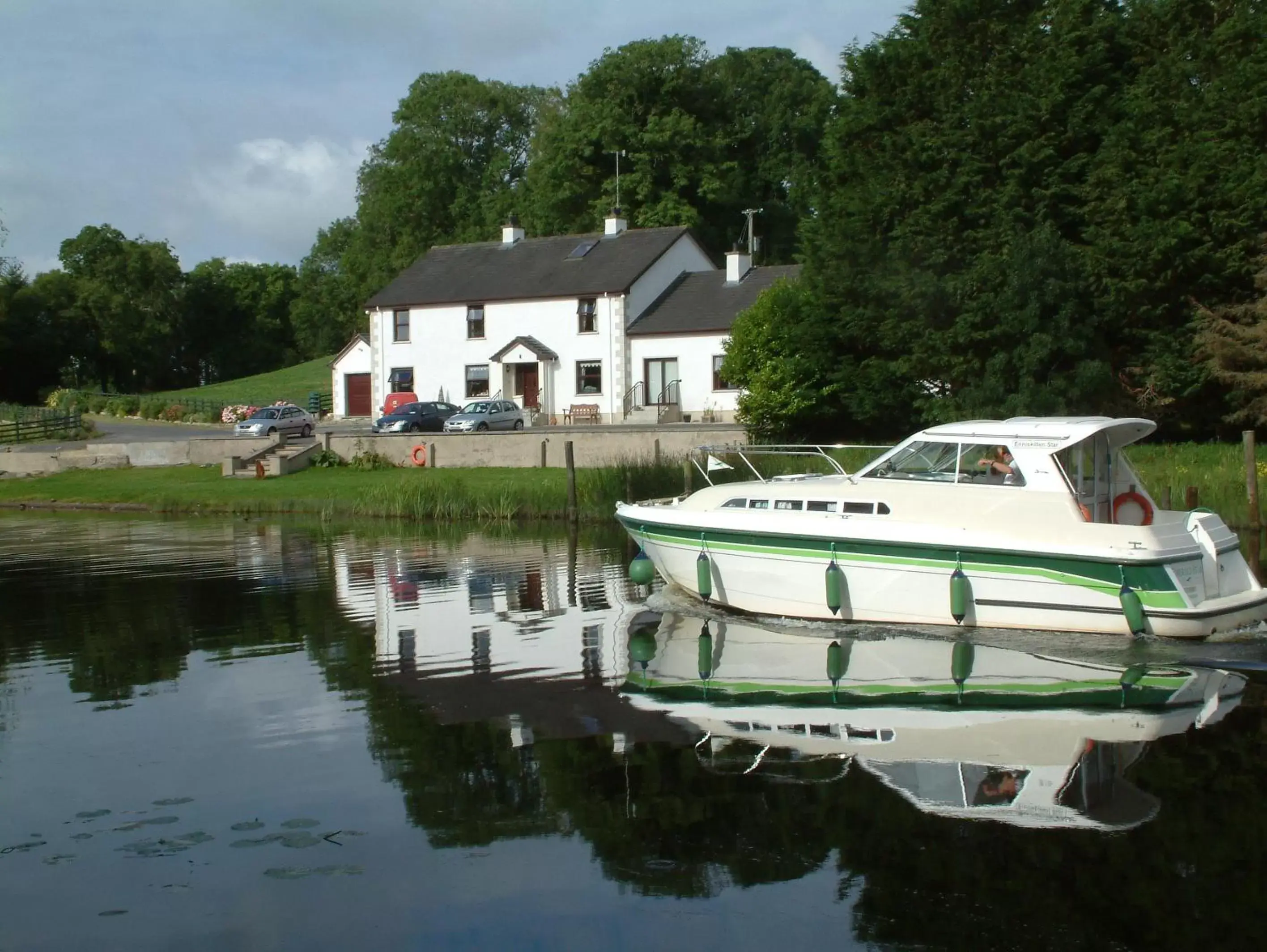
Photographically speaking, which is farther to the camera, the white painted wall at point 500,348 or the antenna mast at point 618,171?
the antenna mast at point 618,171

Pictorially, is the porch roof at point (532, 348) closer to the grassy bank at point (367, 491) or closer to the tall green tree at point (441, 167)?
the grassy bank at point (367, 491)

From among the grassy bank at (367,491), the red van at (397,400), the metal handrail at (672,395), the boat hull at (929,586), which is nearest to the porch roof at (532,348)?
the red van at (397,400)

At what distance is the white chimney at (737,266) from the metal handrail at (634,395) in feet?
18.5

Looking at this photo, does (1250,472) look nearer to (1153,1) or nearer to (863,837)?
(1153,1)

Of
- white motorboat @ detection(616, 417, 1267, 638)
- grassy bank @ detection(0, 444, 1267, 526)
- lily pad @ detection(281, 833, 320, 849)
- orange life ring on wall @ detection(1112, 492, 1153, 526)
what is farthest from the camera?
grassy bank @ detection(0, 444, 1267, 526)

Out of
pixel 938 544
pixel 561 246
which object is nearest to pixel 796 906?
pixel 938 544

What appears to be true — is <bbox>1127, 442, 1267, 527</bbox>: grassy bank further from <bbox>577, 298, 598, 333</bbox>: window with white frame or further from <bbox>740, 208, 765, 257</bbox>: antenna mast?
<bbox>740, 208, 765, 257</bbox>: antenna mast

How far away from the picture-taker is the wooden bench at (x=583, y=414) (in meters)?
57.7

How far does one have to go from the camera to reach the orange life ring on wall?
1750cm

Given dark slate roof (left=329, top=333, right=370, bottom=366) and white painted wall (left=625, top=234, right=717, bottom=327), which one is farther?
dark slate roof (left=329, top=333, right=370, bottom=366)

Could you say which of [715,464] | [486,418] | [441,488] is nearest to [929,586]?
[715,464]

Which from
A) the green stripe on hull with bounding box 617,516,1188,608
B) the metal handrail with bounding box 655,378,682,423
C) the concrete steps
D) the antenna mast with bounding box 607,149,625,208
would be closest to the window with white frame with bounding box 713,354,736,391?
the metal handrail with bounding box 655,378,682,423

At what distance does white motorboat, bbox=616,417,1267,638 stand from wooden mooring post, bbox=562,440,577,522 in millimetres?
13819

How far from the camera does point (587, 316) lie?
58.8m
